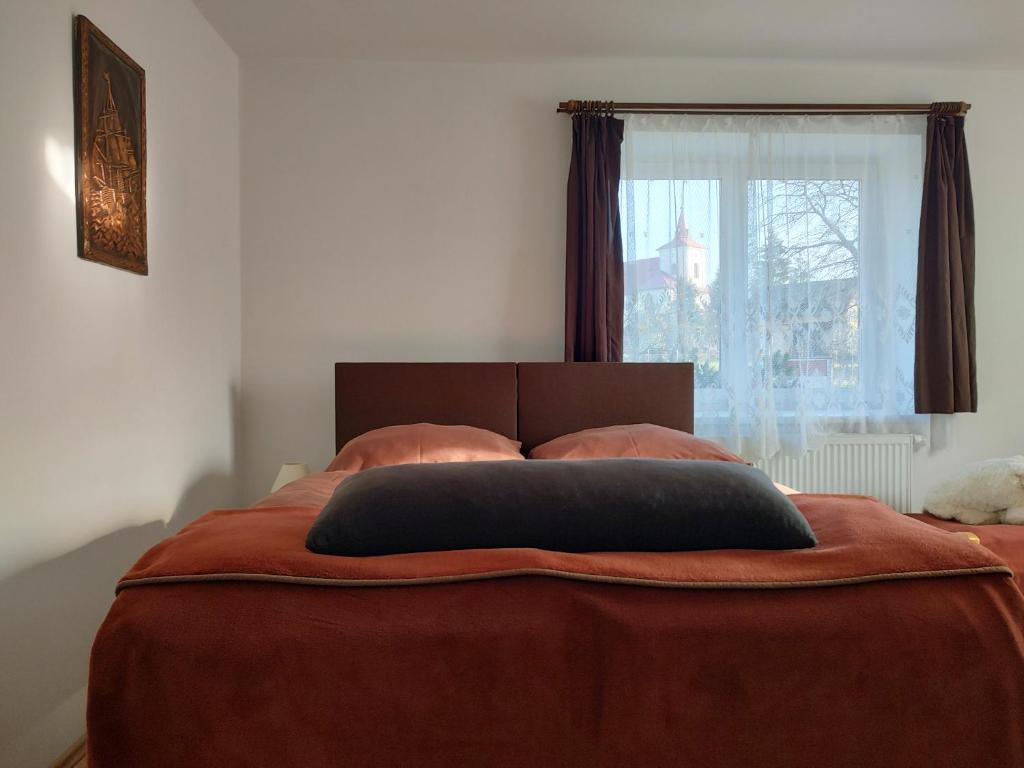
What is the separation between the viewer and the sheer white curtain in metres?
3.61

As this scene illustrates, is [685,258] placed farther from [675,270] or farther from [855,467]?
[855,467]

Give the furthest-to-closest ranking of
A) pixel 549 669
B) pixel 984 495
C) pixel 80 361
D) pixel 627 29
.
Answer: pixel 627 29
pixel 984 495
pixel 80 361
pixel 549 669

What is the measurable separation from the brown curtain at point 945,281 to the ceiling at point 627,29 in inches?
17.0

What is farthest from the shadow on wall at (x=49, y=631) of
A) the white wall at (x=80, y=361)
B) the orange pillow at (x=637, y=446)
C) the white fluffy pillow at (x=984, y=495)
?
the white fluffy pillow at (x=984, y=495)

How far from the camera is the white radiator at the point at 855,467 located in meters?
3.64

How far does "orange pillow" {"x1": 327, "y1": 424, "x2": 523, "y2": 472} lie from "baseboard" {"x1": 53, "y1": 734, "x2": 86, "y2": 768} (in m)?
1.09

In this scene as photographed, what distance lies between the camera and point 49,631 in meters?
2.01

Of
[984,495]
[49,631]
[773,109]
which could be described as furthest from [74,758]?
[773,109]

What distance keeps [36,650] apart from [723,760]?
1.78 metres

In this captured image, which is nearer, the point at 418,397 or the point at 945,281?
the point at 418,397

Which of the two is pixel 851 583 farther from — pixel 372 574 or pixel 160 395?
pixel 160 395

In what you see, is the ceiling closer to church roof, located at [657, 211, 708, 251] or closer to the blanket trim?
church roof, located at [657, 211, 708, 251]

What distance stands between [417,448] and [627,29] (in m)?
2.01

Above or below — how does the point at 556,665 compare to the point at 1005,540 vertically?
above
